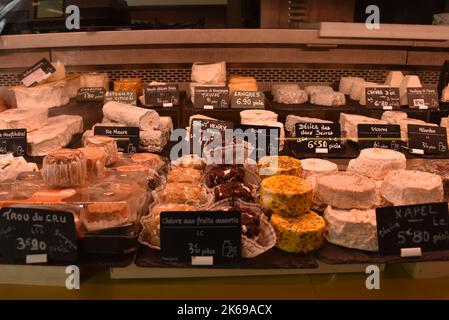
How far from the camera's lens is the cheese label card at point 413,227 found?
54.7 inches

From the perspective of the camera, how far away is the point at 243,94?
2883 millimetres

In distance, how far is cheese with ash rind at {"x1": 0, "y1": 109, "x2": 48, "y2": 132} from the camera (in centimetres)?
245

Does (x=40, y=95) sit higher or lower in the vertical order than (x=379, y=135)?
higher

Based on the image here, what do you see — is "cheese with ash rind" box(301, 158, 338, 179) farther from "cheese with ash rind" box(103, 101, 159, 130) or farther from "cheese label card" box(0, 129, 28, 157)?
"cheese label card" box(0, 129, 28, 157)

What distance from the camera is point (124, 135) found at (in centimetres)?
234

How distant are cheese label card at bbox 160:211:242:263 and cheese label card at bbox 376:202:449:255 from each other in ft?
1.49

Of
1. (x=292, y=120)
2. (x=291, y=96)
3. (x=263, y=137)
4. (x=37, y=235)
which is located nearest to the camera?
(x=37, y=235)

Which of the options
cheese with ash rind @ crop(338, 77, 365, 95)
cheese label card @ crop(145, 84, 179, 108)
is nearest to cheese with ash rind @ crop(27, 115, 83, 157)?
cheese label card @ crop(145, 84, 179, 108)

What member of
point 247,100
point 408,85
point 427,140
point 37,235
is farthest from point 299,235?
point 408,85

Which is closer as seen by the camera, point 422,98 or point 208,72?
point 422,98

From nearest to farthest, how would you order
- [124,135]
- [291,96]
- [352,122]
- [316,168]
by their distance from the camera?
[316,168], [124,135], [352,122], [291,96]

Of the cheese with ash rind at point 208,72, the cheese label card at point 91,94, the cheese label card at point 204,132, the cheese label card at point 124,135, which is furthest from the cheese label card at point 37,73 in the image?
the cheese label card at point 204,132

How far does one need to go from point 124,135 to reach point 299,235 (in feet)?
4.04

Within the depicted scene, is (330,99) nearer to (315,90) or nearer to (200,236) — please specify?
(315,90)
